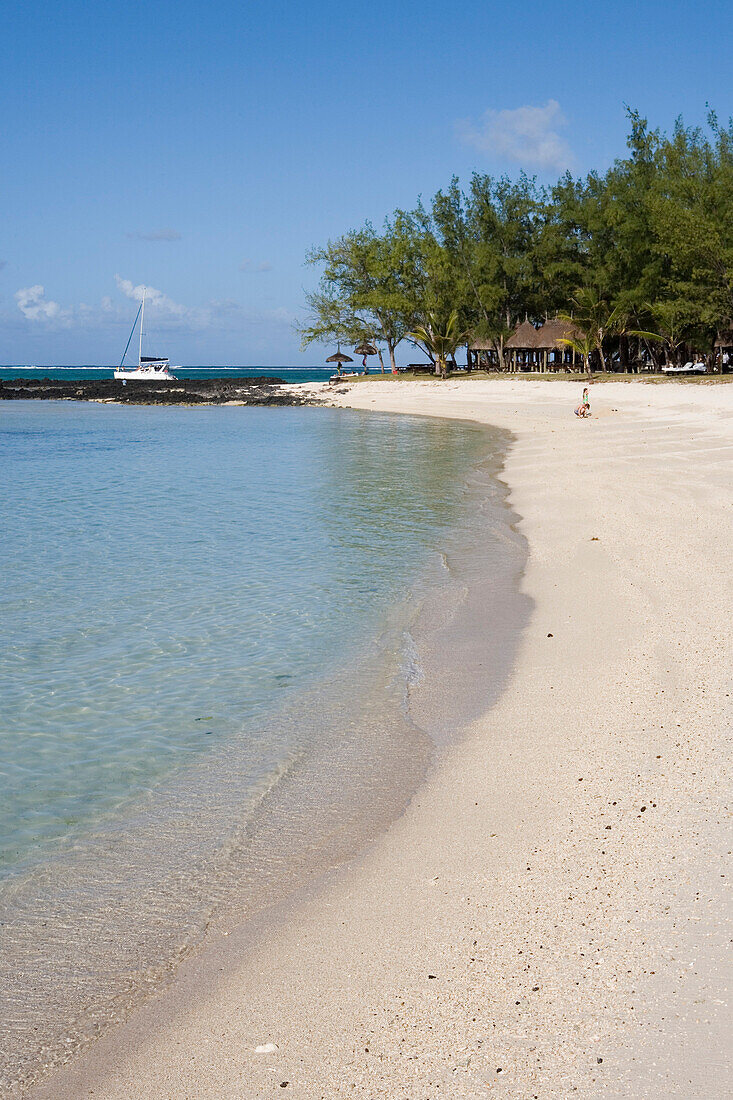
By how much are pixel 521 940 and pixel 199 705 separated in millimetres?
3741

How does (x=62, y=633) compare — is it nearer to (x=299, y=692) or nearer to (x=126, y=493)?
(x=299, y=692)

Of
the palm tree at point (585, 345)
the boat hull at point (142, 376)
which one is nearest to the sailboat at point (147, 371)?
the boat hull at point (142, 376)

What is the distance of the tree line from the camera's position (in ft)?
147

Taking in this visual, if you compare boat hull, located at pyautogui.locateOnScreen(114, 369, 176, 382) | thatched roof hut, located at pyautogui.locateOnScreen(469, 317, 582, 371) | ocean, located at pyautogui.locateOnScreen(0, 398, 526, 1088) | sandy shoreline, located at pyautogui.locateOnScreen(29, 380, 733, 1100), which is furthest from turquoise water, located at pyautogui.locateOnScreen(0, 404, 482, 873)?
boat hull, located at pyautogui.locateOnScreen(114, 369, 176, 382)

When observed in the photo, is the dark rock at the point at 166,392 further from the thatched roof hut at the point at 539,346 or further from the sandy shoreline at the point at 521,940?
the sandy shoreline at the point at 521,940

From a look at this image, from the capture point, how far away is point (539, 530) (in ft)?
42.2

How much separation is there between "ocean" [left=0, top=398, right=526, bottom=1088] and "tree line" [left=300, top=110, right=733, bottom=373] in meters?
33.9

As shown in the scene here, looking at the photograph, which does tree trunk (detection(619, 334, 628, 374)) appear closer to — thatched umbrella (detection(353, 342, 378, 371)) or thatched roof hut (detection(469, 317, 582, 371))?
thatched roof hut (detection(469, 317, 582, 371))

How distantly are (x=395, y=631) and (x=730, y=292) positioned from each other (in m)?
40.9

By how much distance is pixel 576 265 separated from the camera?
2243 inches

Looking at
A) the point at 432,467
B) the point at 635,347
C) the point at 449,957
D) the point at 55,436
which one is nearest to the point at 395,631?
the point at 449,957

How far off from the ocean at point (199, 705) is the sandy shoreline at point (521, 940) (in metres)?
0.30

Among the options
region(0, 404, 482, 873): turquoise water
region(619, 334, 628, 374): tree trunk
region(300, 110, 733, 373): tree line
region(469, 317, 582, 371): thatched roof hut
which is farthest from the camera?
region(469, 317, 582, 371): thatched roof hut

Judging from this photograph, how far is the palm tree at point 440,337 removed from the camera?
64.9 meters
